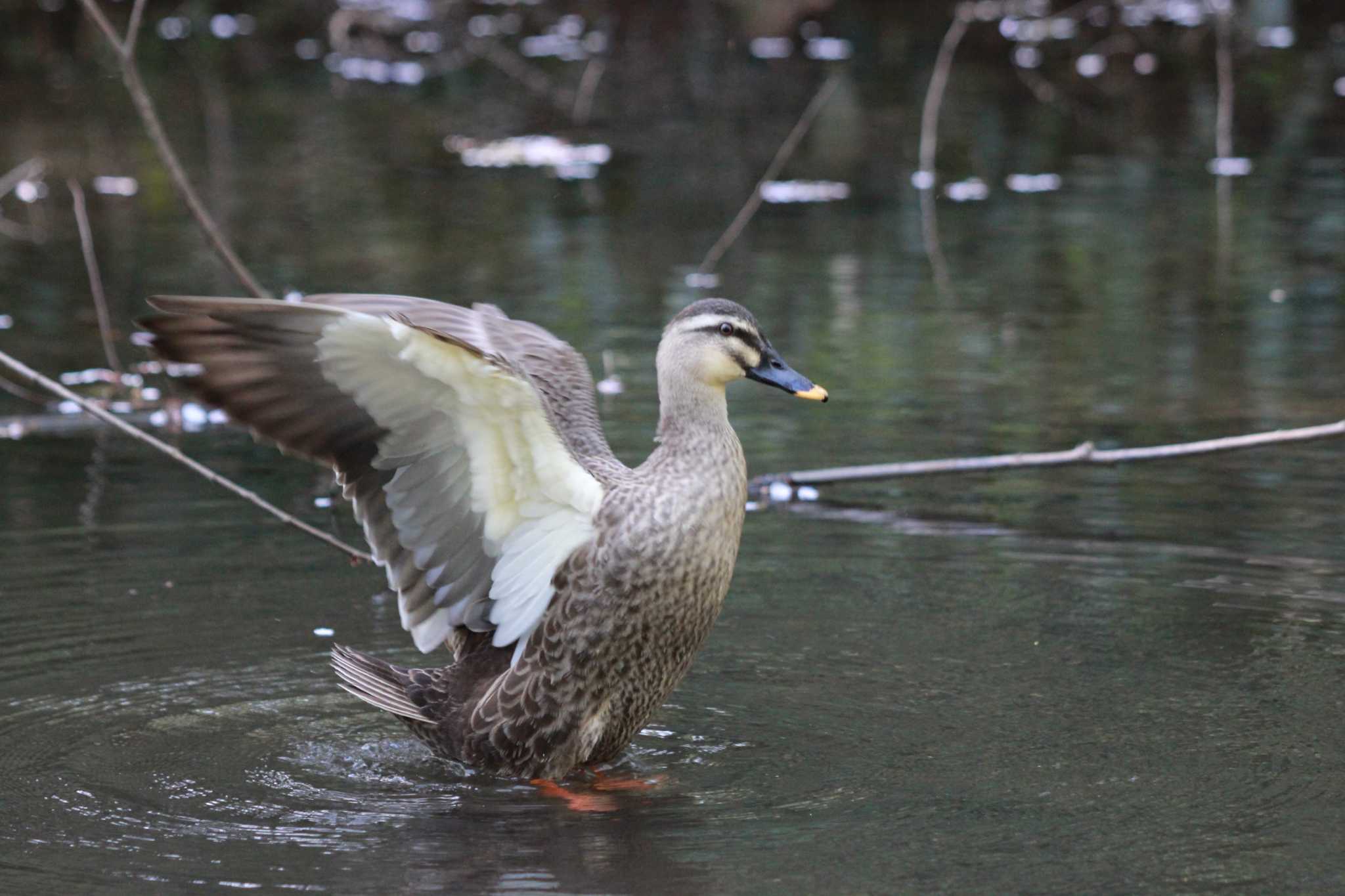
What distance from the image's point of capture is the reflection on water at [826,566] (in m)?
5.02

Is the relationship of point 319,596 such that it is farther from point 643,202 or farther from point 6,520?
point 643,202

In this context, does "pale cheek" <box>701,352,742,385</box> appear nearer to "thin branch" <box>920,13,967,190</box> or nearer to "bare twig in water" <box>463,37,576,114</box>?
"thin branch" <box>920,13,967,190</box>

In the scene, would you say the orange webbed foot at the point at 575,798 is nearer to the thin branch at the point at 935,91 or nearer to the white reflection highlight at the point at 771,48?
the thin branch at the point at 935,91

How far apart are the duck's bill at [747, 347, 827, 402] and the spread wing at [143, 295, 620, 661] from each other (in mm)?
482

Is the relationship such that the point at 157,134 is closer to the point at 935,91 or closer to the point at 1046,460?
the point at 1046,460

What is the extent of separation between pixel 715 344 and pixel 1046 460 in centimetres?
227

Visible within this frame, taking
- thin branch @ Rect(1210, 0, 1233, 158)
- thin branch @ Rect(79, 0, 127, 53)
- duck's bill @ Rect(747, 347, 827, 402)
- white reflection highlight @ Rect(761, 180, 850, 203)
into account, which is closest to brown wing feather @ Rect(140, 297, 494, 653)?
duck's bill @ Rect(747, 347, 827, 402)

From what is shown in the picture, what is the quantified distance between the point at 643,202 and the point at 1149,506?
8832mm

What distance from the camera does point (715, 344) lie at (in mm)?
5637

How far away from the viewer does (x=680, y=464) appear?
17.9 feet

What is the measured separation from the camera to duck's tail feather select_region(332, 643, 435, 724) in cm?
573

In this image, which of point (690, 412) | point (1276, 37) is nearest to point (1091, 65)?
point (1276, 37)

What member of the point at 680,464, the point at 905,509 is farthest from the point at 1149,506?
the point at 680,464

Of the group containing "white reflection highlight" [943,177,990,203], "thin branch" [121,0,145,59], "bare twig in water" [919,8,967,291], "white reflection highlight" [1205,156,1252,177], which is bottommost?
"white reflection highlight" [1205,156,1252,177]
